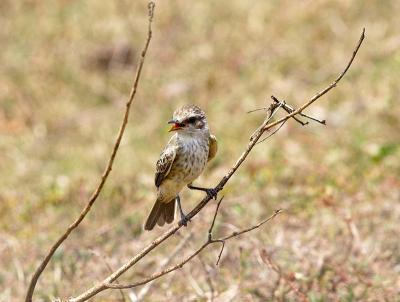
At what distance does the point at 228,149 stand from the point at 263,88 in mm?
2069

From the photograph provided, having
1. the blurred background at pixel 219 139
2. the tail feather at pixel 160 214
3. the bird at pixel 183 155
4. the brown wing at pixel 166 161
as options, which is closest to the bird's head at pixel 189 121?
the bird at pixel 183 155

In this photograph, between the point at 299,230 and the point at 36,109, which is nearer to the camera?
the point at 299,230

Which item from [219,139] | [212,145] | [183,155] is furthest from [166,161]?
[219,139]

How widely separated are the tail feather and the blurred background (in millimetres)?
400

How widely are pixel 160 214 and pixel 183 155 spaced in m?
0.50

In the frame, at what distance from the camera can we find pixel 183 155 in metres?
4.66

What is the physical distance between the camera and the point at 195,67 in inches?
469

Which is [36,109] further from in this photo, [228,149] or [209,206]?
[209,206]

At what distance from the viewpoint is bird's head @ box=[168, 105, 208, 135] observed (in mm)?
4570

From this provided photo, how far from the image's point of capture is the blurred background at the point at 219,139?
5.79 meters

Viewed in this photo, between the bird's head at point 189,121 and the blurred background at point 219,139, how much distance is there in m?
1.00

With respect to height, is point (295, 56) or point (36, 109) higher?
point (36, 109)

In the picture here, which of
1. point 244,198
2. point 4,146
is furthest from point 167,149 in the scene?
point 4,146

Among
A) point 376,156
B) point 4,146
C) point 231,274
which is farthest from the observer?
point 4,146
